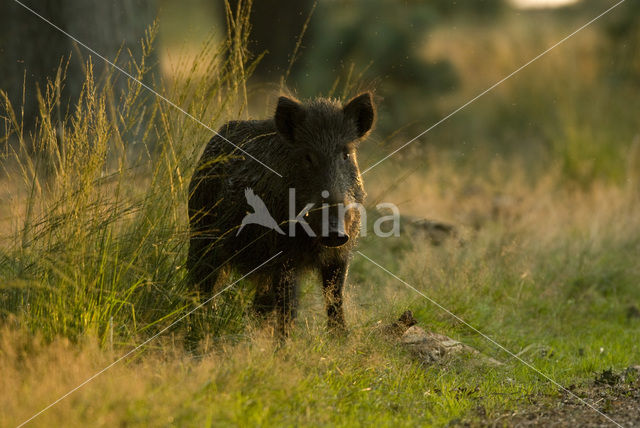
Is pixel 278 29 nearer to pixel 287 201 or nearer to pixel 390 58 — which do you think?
pixel 390 58

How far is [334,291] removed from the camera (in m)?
5.43

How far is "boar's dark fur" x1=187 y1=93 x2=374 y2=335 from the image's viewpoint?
5113 mm

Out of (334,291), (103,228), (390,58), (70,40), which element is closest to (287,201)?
(334,291)

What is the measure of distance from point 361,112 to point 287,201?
840 millimetres

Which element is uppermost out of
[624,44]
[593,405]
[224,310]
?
[624,44]

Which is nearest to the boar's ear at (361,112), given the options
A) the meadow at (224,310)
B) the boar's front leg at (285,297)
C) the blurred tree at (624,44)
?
the meadow at (224,310)

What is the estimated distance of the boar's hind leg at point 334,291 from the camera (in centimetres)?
531

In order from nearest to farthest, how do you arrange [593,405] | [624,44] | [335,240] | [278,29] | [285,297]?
1. [593,405]
2. [335,240]
3. [285,297]
4. [624,44]
5. [278,29]

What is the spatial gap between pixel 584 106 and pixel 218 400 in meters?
11.2

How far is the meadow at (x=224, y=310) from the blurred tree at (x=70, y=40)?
510mm

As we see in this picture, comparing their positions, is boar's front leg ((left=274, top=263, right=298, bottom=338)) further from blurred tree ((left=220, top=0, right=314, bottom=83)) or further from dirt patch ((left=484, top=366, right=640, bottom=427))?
blurred tree ((left=220, top=0, right=314, bottom=83))

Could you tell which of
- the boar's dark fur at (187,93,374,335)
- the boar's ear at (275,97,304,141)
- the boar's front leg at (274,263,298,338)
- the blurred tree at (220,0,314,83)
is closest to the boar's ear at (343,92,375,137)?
the boar's dark fur at (187,93,374,335)

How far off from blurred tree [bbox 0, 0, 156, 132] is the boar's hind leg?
3.93m

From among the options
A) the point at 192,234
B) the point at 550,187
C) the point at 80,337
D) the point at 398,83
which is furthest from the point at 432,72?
the point at 80,337
